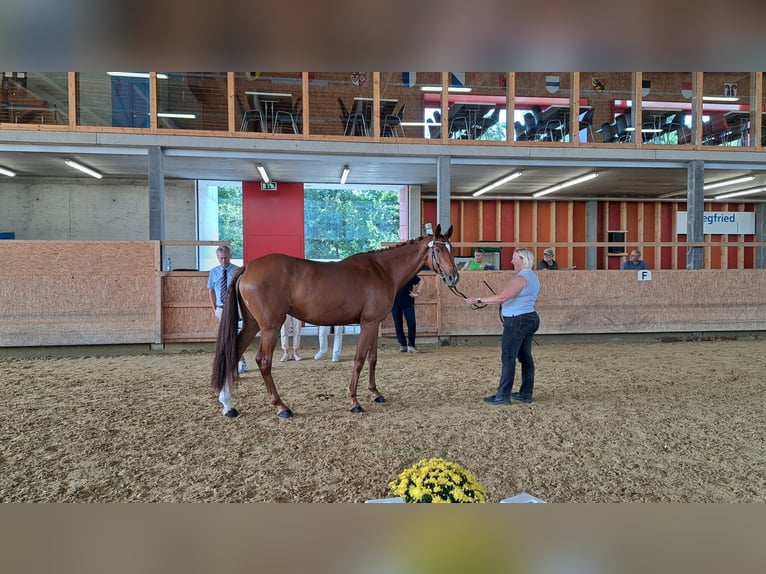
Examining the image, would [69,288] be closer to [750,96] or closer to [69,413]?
[69,413]

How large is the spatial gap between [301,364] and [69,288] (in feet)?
12.9

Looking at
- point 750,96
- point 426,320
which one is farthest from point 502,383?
point 750,96

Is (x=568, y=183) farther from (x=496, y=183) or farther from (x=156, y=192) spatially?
(x=156, y=192)

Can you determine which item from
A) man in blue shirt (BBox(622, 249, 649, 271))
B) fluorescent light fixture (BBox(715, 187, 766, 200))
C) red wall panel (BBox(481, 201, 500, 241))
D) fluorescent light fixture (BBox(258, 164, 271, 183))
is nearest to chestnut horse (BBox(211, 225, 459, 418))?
man in blue shirt (BBox(622, 249, 649, 271))

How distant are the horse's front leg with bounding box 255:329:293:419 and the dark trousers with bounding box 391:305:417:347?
331cm

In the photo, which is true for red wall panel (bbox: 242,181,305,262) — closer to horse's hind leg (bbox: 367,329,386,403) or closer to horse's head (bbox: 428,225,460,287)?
horse's head (bbox: 428,225,460,287)

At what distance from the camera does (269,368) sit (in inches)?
170

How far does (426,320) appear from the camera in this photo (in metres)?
8.24

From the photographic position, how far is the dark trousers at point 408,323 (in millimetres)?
7500

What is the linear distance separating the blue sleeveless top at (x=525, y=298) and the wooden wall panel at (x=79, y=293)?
18.5ft

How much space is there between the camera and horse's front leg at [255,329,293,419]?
4.19 meters

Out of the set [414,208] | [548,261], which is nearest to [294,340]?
[548,261]

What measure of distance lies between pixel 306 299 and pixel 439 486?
2.98 meters

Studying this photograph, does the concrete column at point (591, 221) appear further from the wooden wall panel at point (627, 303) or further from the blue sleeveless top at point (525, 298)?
the blue sleeveless top at point (525, 298)
